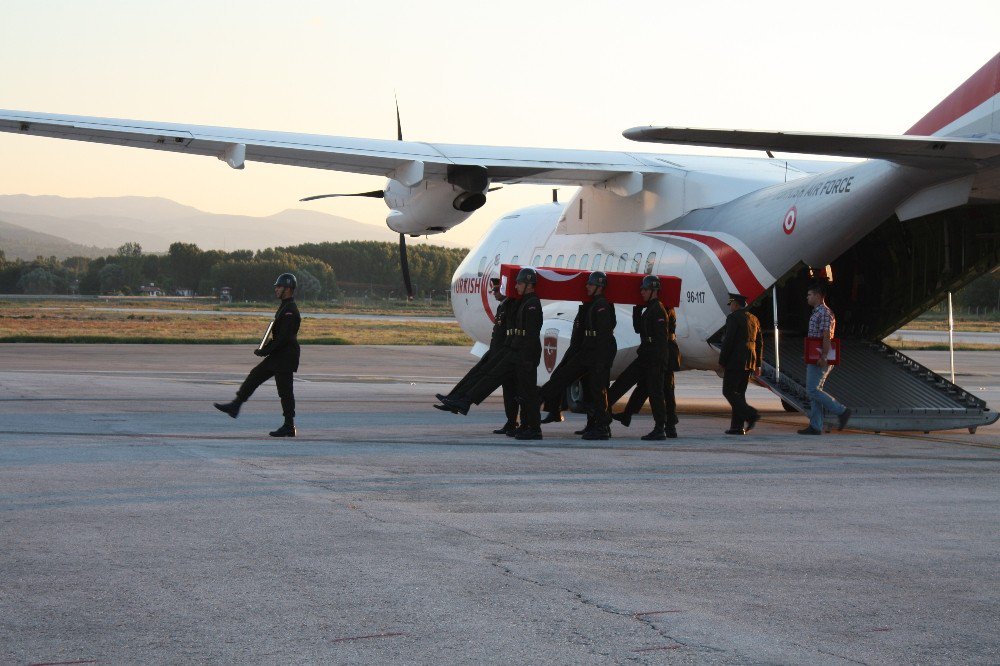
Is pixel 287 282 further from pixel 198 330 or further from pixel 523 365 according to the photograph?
pixel 198 330

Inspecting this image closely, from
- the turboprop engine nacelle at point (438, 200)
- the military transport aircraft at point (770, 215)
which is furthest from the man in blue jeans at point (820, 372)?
the turboprop engine nacelle at point (438, 200)

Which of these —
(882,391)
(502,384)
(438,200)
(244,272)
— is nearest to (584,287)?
(502,384)

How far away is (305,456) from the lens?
1195 centimetres

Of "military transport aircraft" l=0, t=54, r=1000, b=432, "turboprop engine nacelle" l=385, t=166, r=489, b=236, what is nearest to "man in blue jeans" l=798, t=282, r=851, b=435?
"military transport aircraft" l=0, t=54, r=1000, b=432

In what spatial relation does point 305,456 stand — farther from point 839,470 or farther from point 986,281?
point 986,281

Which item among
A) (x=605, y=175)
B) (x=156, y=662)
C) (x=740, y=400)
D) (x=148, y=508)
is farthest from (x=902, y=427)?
(x=156, y=662)

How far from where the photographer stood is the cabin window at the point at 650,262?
18812 mm

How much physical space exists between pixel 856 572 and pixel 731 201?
11.9 metres

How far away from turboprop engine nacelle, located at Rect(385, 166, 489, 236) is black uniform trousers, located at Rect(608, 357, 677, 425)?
4.74 meters

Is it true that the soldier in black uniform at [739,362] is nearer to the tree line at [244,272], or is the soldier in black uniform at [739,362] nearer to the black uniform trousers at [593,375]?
the black uniform trousers at [593,375]

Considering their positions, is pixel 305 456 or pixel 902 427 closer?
pixel 305 456

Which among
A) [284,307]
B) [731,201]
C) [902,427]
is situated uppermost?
[731,201]

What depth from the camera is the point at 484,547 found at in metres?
7.57

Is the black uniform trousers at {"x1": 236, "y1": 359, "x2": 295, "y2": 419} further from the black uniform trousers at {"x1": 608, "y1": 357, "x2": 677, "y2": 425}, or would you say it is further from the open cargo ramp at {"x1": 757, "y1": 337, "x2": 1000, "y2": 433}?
the open cargo ramp at {"x1": 757, "y1": 337, "x2": 1000, "y2": 433}
